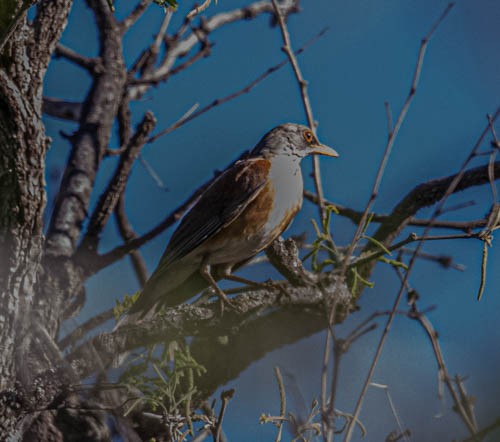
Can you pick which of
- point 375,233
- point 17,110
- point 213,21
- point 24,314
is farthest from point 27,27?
point 213,21

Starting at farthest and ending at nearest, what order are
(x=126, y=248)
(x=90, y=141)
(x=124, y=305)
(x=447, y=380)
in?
1. (x=90, y=141)
2. (x=126, y=248)
3. (x=124, y=305)
4. (x=447, y=380)

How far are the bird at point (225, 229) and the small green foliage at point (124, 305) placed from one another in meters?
0.05

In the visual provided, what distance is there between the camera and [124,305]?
432 cm

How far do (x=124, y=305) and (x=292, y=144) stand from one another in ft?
5.50

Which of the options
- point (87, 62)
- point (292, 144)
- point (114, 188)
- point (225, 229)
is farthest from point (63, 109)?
point (225, 229)

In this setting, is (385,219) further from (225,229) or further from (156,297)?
(156,297)

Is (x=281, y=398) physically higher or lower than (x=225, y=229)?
lower

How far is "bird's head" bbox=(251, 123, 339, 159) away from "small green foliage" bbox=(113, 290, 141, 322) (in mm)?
1424

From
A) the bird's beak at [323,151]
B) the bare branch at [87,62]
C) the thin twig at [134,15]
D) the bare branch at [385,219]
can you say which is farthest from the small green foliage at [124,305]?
the thin twig at [134,15]

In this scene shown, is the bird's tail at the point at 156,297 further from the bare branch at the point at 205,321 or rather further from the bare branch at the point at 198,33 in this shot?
the bare branch at the point at 198,33

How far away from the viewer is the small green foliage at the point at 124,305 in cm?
423

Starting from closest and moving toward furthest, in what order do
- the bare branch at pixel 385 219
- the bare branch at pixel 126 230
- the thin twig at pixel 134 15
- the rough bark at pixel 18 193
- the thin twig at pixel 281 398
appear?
the thin twig at pixel 281 398 → the rough bark at pixel 18 193 → the bare branch at pixel 385 219 → the bare branch at pixel 126 230 → the thin twig at pixel 134 15

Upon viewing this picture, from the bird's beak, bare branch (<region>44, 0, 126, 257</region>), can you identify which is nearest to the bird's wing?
the bird's beak

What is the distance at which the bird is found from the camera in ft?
14.7
